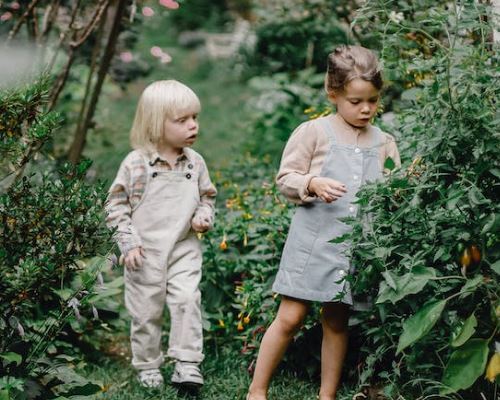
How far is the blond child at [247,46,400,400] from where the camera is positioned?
369cm

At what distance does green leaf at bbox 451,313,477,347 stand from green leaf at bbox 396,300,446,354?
95 mm

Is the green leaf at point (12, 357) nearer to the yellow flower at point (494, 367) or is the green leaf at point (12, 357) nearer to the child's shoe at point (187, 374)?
the child's shoe at point (187, 374)

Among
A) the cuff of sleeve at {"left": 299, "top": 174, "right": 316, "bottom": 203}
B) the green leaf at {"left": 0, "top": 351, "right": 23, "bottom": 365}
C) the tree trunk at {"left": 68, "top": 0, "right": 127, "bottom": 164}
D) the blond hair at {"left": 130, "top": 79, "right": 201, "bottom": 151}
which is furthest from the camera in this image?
the tree trunk at {"left": 68, "top": 0, "right": 127, "bottom": 164}

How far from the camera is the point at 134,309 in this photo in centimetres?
436

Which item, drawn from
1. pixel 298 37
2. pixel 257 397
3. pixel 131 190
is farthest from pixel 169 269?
pixel 298 37

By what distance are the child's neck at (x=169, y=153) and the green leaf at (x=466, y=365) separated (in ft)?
6.04

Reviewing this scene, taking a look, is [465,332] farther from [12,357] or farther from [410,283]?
[12,357]

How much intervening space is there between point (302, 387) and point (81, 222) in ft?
4.82

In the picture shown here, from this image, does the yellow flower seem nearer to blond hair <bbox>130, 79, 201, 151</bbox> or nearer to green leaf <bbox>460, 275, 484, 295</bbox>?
green leaf <bbox>460, 275, 484, 295</bbox>

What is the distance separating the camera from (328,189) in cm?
353

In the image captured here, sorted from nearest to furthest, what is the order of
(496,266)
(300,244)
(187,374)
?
(496,266)
(300,244)
(187,374)

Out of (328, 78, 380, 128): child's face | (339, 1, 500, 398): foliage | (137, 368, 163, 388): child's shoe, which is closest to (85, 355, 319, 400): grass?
A: (137, 368, 163, 388): child's shoe

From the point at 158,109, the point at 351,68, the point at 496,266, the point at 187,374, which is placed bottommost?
the point at 187,374

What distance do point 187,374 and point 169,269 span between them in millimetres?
533
